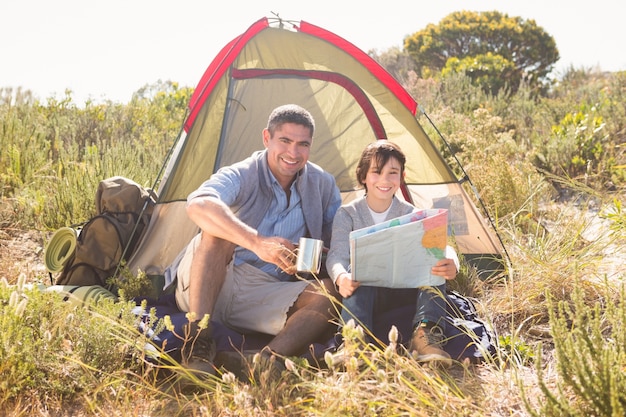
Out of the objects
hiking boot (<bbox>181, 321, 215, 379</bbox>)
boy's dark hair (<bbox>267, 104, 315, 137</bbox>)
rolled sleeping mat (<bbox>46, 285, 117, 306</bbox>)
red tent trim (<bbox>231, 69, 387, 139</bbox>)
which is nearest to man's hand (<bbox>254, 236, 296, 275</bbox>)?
hiking boot (<bbox>181, 321, 215, 379</bbox>)

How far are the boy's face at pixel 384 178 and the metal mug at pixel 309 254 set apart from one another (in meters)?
0.56

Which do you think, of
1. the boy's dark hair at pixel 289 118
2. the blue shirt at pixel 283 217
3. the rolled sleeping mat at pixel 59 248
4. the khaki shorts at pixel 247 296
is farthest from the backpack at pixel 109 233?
the boy's dark hair at pixel 289 118

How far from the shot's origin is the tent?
12.4ft

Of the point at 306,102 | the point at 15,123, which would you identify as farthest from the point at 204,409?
the point at 15,123

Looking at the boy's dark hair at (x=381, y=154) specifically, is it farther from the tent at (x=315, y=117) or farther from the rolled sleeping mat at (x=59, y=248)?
the rolled sleeping mat at (x=59, y=248)

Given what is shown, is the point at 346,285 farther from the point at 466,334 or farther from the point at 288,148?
the point at 288,148

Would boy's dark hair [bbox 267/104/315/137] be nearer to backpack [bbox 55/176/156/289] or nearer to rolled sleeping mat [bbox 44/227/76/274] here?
backpack [bbox 55/176/156/289]

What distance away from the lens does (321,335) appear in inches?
106

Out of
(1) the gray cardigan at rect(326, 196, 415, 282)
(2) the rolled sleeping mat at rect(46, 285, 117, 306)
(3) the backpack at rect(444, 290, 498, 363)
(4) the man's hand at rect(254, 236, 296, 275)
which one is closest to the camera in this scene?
(4) the man's hand at rect(254, 236, 296, 275)

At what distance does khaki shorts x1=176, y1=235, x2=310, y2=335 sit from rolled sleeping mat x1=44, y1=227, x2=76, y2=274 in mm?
938

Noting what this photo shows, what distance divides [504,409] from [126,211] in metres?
2.57

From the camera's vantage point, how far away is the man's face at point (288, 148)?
118 inches

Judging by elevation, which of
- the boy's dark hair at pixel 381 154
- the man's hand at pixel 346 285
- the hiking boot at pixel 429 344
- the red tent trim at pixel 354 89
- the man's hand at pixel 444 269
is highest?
the red tent trim at pixel 354 89

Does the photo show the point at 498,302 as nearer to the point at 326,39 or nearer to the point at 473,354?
the point at 473,354
